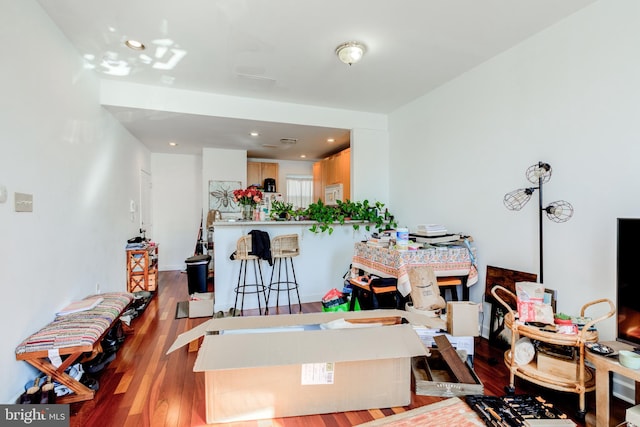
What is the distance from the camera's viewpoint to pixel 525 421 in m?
1.61

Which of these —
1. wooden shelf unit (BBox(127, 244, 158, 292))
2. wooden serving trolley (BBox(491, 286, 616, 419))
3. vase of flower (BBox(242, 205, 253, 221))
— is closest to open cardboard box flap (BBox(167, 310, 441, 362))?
wooden serving trolley (BBox(491, 286, 616, 419))

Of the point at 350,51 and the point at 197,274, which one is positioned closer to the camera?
the point at 350,51

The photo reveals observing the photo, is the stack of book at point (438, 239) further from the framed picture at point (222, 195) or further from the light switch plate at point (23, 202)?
the framed picture at point (222, 195)

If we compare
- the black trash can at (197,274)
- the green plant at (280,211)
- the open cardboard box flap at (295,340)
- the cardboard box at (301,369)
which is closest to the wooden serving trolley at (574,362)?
the open cardboard box flap at (295,340)

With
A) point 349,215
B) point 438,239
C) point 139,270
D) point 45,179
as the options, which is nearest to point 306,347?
point 438,239

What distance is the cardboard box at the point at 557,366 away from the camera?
175cm

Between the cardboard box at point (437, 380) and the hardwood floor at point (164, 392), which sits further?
the cardboard box at point (437, 380)

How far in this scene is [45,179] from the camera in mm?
2232

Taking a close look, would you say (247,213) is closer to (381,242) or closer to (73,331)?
(381,242)

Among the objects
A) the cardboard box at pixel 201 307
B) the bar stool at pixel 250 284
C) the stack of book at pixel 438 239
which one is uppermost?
the stack of book at pixel 438 239

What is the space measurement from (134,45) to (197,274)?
113 inches

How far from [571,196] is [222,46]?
310cm

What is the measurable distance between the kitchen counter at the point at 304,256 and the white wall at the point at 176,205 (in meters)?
3.06

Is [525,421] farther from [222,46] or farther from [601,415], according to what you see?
[222,46]
